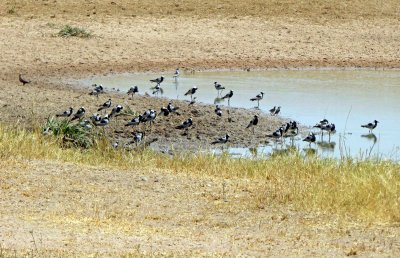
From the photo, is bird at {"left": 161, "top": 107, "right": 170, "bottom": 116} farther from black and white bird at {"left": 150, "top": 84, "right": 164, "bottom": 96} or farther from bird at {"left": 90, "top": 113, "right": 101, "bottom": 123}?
black and white bird at {"left": 150, "top": 84, "right": 164, "bottom": 96}

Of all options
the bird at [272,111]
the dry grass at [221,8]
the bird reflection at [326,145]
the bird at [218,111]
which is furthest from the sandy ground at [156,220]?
the dry grass at [221,8]

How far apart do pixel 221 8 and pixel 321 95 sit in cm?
943

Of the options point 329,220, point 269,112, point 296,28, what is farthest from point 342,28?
point 329,220

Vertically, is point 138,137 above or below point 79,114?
below

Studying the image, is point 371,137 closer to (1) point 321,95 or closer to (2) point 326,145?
(2) point 326,145

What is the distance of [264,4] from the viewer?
100 feet

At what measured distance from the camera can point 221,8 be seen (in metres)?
30.1

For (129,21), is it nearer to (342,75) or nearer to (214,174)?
(342,75)

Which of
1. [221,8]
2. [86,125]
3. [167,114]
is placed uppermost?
[221,8]

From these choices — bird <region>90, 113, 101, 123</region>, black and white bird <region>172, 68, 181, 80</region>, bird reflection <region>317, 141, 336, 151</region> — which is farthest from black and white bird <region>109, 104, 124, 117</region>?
black and white bird <region>172, 68, 181, 80</region>

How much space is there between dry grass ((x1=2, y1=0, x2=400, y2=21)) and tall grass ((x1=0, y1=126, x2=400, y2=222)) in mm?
15352

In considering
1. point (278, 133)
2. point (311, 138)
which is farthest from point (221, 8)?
point (311, 138)

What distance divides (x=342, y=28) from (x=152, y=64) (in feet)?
22.3

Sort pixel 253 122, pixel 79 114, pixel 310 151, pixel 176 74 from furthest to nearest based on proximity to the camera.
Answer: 1. pixel 176 74
2. pixel 253 122
3. pixel 79 114
4. pixel 310 151
